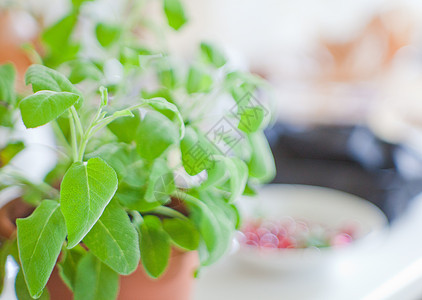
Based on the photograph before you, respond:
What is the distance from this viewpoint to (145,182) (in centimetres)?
40

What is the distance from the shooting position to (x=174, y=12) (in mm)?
481

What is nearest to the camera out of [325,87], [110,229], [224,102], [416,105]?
[110,229]

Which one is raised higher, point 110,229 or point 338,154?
point 110,229

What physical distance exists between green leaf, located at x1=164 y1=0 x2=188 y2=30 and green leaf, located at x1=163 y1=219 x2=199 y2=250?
20 centimetres

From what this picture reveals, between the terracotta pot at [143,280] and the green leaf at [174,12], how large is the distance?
0.22 meters

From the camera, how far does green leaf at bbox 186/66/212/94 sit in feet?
1.56

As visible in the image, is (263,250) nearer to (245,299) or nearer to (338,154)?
(245,299)

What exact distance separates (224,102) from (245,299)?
0.70 meters

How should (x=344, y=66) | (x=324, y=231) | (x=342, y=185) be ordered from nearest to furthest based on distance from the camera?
(x=324, y=231)
(x=342, y=185)
(x=344, y=66)

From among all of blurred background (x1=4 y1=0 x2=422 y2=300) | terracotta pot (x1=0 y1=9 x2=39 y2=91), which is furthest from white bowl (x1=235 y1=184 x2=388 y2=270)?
terracotta pot (x1=0 y1=9 x2=39 y2=91)

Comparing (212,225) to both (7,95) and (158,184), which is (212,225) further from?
(7,95)

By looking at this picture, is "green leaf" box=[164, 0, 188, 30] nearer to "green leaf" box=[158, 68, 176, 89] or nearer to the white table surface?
"green leaf" box=[158, 68, 176, 89]

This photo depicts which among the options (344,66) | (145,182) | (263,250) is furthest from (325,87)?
(145,182)

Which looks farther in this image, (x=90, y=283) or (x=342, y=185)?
(x=342, y=185)
